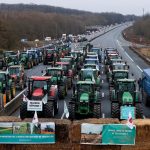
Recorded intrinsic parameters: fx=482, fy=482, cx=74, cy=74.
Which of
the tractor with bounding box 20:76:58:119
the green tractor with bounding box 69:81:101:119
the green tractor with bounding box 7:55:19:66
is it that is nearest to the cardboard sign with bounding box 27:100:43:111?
the tractor with bounding box 20:76:58:119

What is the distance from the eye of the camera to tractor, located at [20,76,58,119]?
81.8 feet

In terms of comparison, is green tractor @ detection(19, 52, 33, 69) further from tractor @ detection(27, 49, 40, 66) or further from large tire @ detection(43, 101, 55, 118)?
large tire @ detection(43, 101, 55, 118)

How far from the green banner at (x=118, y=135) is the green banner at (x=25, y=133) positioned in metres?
1.99

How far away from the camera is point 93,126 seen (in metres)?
17.7

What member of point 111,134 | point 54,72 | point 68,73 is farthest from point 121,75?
point 111,134

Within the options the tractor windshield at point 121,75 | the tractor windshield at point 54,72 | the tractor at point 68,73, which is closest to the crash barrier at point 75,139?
the tractor windshield at point 54,72

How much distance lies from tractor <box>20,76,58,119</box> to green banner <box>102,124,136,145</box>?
302 inches

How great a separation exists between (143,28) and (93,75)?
13084 cm

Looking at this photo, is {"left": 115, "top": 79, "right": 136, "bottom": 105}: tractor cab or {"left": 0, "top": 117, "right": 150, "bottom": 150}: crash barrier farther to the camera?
{"left": 115, "top": 79, "right": 136, "bottom": 105}: tractor cab

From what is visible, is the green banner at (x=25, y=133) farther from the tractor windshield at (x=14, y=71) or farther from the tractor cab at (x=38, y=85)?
the tractor windshield at (x=14, y=71)

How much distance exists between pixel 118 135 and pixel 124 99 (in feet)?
25.8

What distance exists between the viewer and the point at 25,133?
17.9 m

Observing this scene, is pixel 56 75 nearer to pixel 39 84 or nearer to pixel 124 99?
pixel 39 84

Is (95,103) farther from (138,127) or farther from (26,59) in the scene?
(26,59)
